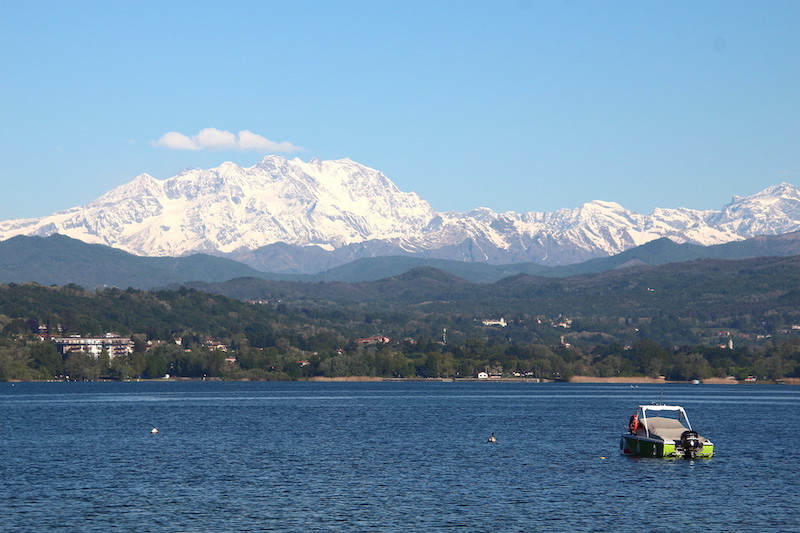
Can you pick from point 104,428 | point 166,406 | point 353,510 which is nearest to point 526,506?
point 353,510

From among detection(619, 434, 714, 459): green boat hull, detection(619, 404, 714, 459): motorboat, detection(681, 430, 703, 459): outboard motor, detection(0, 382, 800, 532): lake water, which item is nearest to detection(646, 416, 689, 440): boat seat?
detection(619, 404, 714, 459): motorboat

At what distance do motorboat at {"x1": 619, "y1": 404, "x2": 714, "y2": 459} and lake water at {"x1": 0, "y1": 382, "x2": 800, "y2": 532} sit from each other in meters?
1.72

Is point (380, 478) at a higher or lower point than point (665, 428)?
lower

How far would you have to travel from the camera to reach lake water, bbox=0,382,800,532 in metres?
74.2

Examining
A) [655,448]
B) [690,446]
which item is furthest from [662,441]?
[690,446]

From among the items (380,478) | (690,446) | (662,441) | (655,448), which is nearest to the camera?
(380,478)

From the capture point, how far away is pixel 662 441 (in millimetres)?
108250

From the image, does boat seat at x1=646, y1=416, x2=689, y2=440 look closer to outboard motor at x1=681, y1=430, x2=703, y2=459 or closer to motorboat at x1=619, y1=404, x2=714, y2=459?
motorboat at x1=619, y1=404, x2=714, y2=459

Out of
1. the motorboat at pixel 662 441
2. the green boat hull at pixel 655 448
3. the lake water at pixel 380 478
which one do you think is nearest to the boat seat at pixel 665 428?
the motorboat at pixel 662 441

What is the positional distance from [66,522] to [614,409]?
135236mm

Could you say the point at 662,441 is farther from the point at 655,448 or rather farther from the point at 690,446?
the point at 690,446

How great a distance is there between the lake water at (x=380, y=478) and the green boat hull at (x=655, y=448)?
168 centimetres

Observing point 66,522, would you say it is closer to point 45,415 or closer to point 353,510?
point 353,510

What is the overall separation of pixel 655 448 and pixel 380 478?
2909 cm
